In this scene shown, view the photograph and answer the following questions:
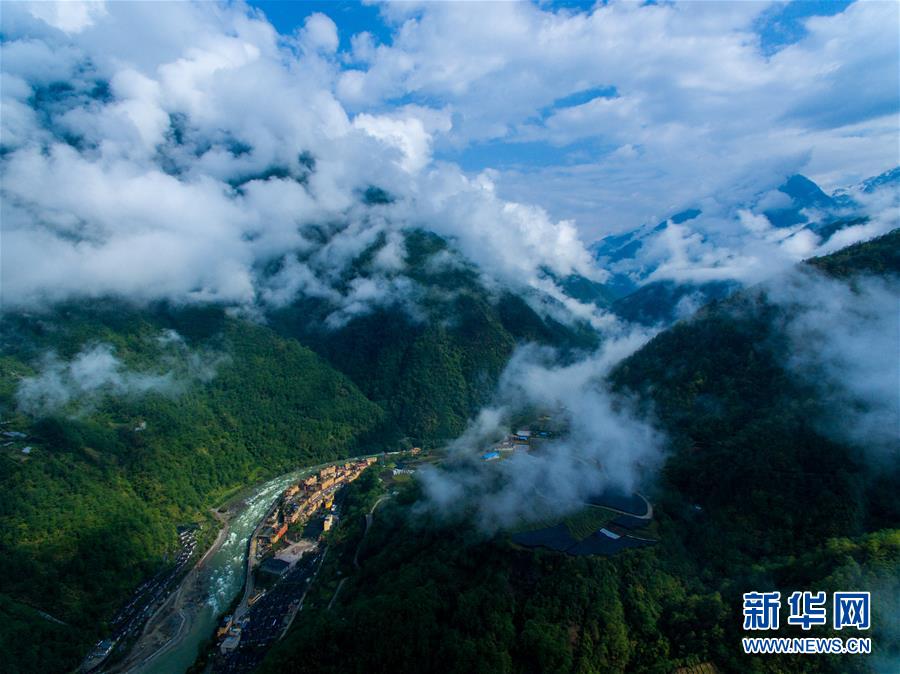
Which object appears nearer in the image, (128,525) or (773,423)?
(773,423)

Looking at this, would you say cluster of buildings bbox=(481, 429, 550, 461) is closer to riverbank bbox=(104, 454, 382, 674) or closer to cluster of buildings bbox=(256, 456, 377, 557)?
cluster of buildings bbox=(256, 456, 377, 557)

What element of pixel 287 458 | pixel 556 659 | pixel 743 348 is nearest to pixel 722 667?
pixel 556 659

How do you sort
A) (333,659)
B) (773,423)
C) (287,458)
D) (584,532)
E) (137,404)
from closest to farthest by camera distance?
(333,659) < (584,532) < (773,423) < (137,404) < (287,458)

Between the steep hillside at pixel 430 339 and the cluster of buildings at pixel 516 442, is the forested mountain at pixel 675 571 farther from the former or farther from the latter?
the steep hillside at pixel 430 339

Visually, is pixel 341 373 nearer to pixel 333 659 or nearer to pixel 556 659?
pixel 333 659

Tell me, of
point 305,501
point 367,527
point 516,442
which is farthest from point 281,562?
point 516,442

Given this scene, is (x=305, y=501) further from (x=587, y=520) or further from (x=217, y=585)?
(x=587, y=520)

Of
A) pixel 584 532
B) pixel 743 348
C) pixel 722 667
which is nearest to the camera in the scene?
pixel 722 667
